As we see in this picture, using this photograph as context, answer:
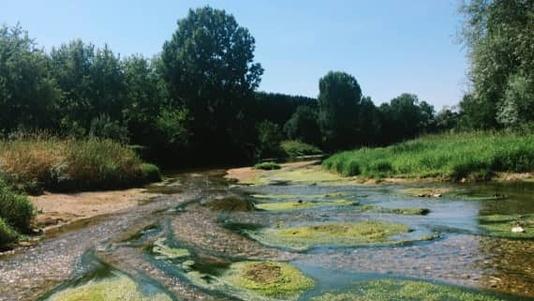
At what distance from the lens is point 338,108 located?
10344 centimetres

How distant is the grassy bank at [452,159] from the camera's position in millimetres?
26312

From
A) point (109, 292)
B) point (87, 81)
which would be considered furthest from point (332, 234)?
point (87, 81)

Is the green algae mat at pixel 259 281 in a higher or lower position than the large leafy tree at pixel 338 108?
lower

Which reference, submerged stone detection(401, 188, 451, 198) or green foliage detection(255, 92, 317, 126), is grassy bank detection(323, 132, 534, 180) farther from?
green foliage detection(255, 92, 317, 126)

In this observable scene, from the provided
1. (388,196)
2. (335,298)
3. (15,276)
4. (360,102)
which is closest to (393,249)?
(335,298)

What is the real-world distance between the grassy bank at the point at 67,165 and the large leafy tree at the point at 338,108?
73419 mm

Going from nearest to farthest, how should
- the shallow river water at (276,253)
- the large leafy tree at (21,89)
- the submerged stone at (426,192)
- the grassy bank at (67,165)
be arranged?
the shallow river water at (276,253) < the submerged stone at (426,192) < the grassy bank at (67,165) < the large leafy tree at (21,89)

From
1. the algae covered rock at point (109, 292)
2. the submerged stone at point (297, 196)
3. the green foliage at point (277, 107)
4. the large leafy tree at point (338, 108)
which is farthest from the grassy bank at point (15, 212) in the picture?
the green foliage at point (277, 107)

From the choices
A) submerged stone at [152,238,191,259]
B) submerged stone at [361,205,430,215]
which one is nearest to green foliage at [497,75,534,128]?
submerged stone at [361,205,430,215]

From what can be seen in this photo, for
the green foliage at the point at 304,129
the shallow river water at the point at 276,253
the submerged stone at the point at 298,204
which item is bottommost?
the shallow river water at the point at 276,253

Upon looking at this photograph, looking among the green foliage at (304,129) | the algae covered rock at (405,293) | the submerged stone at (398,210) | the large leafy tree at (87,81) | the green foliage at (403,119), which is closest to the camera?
the algae covered rock at (405,293)

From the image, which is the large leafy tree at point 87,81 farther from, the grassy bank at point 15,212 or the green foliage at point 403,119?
the green foliage at point 403,119

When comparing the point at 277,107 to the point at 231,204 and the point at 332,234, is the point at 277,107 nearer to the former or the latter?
the point at 231,204

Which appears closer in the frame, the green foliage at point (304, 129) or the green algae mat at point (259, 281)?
the green algae mat at point (259, 281)
